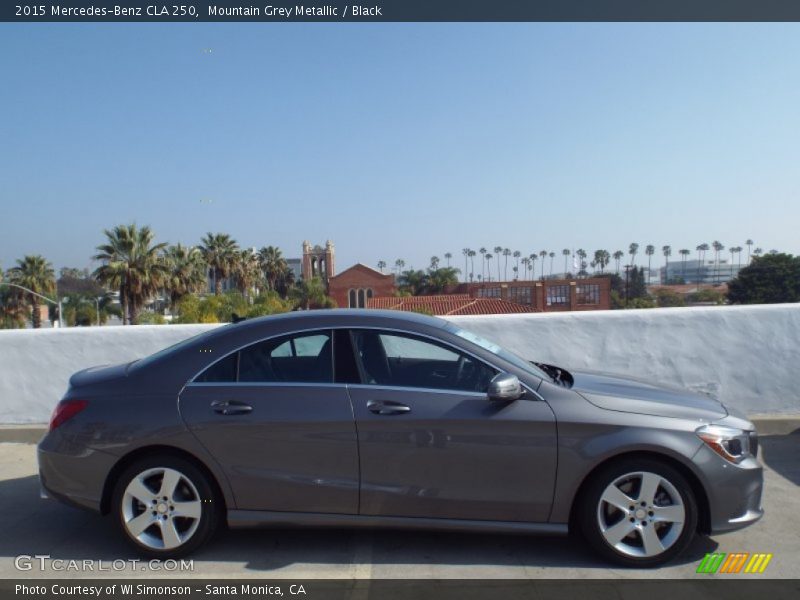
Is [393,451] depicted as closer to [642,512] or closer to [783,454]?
[642,512]

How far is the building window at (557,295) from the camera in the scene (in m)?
34.0

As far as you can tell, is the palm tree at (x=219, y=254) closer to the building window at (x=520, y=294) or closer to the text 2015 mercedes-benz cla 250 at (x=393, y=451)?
the building window at (x=520, y=294)

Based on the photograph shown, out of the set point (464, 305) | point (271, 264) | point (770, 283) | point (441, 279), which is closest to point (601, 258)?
point (441, 279)

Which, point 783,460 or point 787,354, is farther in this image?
point 787,354

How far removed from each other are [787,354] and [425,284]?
181 ft

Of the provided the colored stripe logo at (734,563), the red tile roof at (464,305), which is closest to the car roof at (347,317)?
the colored stripe logo at (734,563)

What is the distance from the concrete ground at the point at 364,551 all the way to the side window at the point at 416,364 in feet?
3.41

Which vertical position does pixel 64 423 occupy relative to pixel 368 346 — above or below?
below

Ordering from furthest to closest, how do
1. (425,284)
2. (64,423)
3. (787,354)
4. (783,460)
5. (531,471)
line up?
(425,284), (787,354), (783,460), (64,423), (531,471)

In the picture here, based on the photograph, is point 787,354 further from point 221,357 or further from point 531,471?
point 221,357

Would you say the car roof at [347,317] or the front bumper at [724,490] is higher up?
the car roof at [347,317]

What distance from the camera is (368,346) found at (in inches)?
168

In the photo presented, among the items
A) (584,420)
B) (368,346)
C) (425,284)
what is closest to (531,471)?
(584,420)

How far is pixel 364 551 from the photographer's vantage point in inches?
165
